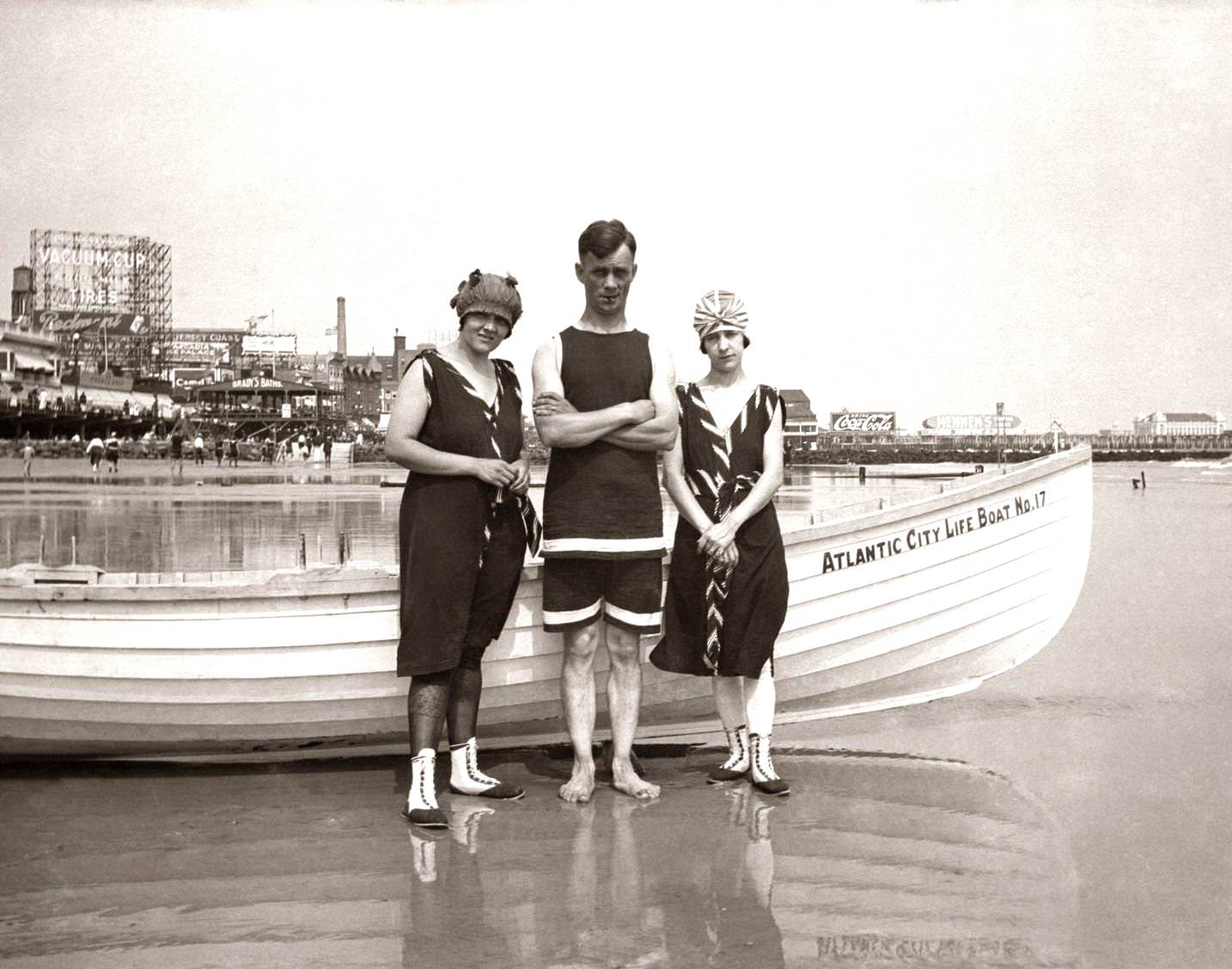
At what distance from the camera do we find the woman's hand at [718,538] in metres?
3.70

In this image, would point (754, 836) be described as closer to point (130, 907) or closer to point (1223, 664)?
point (130, 907)

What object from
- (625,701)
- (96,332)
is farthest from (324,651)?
(96,332)

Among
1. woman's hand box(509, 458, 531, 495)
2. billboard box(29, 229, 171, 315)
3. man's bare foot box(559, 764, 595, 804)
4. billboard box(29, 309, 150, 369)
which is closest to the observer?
woman's hand box(509, 458, 531, 495)

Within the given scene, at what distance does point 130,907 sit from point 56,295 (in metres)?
83.8

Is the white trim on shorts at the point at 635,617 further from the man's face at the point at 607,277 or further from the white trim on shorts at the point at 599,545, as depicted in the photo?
the man's face at the point at 607,277

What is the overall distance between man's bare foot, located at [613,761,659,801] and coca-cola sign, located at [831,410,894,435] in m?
123

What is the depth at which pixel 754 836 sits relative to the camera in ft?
11.5

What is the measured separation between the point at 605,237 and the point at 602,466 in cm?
73

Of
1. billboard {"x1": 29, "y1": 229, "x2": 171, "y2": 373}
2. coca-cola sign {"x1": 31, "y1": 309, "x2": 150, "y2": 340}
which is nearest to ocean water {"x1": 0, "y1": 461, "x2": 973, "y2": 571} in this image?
billboard {"x1": 29, "y1": 229, "x2": 171, "y2": 373}


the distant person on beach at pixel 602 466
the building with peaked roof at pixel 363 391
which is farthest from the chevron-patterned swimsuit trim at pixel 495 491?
the building with peaked roof at pixel 363 391

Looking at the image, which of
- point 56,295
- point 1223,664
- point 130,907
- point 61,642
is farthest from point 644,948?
point 56,295

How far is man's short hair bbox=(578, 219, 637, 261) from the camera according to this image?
3.62m

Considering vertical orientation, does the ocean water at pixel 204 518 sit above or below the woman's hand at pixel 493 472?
below

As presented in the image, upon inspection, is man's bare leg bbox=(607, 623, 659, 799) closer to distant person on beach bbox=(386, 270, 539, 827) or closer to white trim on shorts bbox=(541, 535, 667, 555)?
white trim on shorts bbox=(541, 535, 667, 555)
